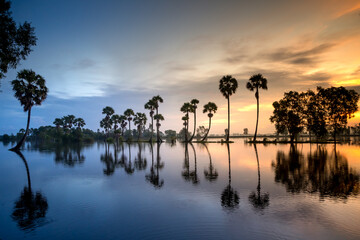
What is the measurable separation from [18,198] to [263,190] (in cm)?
1434

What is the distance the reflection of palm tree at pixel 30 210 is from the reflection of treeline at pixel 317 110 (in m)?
70.6

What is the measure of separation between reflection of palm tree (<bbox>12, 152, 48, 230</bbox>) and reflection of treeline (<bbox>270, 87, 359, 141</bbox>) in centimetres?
7060

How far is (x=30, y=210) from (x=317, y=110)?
76.6 meters

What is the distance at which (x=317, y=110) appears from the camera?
66812mm

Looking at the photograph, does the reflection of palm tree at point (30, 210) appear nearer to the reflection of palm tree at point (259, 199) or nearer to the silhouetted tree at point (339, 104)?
the reflection of palm tree at point (259, 199)

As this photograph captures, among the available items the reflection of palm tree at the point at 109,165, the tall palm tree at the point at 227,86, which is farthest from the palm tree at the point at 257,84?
the reflection of palm tree at the point at 109,165

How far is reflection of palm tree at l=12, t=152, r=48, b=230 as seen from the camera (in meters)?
8.33

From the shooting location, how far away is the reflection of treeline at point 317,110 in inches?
2489

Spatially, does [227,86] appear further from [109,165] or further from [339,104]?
[109,165]

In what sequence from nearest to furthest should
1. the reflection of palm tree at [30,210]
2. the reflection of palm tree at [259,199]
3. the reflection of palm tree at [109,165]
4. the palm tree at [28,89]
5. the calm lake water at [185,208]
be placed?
the calm lake water at [185,208], the reflection of palm tree at [30,210], the reflection of palm tree at [259,199], the reflection of palm tree at [109,165], the palm tree at [28,89]

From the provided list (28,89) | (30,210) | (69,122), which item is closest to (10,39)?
(30,210)

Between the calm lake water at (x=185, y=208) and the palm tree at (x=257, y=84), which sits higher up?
the palm tree at (x=257, y=84)

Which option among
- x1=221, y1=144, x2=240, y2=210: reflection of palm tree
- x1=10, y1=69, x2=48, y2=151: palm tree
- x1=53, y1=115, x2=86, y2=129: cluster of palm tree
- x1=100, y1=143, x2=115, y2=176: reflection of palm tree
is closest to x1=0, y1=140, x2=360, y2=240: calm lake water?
x1=221, y1=144, x2=240, y2=210: reflection of palm tree

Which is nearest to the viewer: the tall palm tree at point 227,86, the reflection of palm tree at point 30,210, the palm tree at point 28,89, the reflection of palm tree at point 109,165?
the reflection of palm tree at point 30,210
